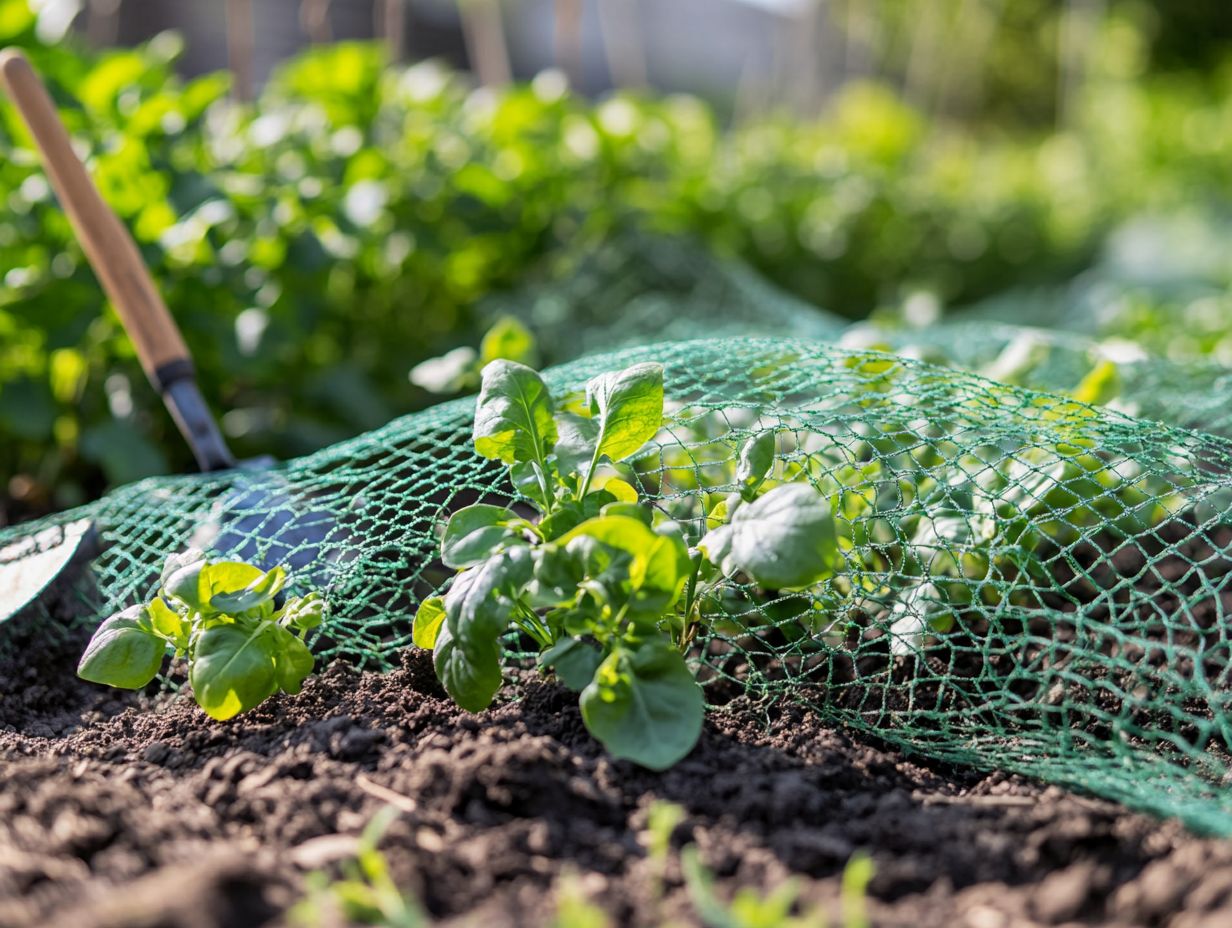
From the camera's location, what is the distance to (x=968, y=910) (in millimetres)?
828

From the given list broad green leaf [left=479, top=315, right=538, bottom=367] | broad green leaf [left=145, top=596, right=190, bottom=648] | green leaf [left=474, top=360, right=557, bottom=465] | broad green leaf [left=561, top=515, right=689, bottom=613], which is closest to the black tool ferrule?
broad green leaf [left=479, top=315, right=538, bottom=367]

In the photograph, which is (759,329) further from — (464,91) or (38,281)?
(38,281)

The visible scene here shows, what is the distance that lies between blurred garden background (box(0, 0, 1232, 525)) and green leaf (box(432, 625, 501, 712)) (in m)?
0.68

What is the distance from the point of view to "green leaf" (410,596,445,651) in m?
1.18

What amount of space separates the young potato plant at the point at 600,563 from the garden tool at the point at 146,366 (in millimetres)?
356

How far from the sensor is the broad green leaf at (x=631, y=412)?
3.86 ft

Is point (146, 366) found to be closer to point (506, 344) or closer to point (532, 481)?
point (506, 344)

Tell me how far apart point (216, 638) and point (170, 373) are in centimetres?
70

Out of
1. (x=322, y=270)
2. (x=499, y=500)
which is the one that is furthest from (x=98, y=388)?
(x=499, y=500)

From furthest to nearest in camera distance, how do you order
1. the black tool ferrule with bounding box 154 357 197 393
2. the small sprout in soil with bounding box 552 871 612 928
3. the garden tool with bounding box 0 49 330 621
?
the black tool ferrule with bounding box 154 357 197 393, the garden tool with bounding box 0 49 330 621, the small sprout in soil with bounding box 552 871 612 928

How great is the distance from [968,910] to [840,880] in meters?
0.10

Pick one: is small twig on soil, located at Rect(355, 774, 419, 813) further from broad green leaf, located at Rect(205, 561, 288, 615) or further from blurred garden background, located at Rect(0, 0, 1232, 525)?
blurred garden background, located at Rect(0, 0, 1232, 525)

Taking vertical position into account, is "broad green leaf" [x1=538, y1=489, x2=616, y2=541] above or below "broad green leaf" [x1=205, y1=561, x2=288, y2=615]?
below

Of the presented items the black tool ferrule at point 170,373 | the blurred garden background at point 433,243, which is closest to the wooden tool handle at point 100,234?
the black tool ferrule at point 170,373
